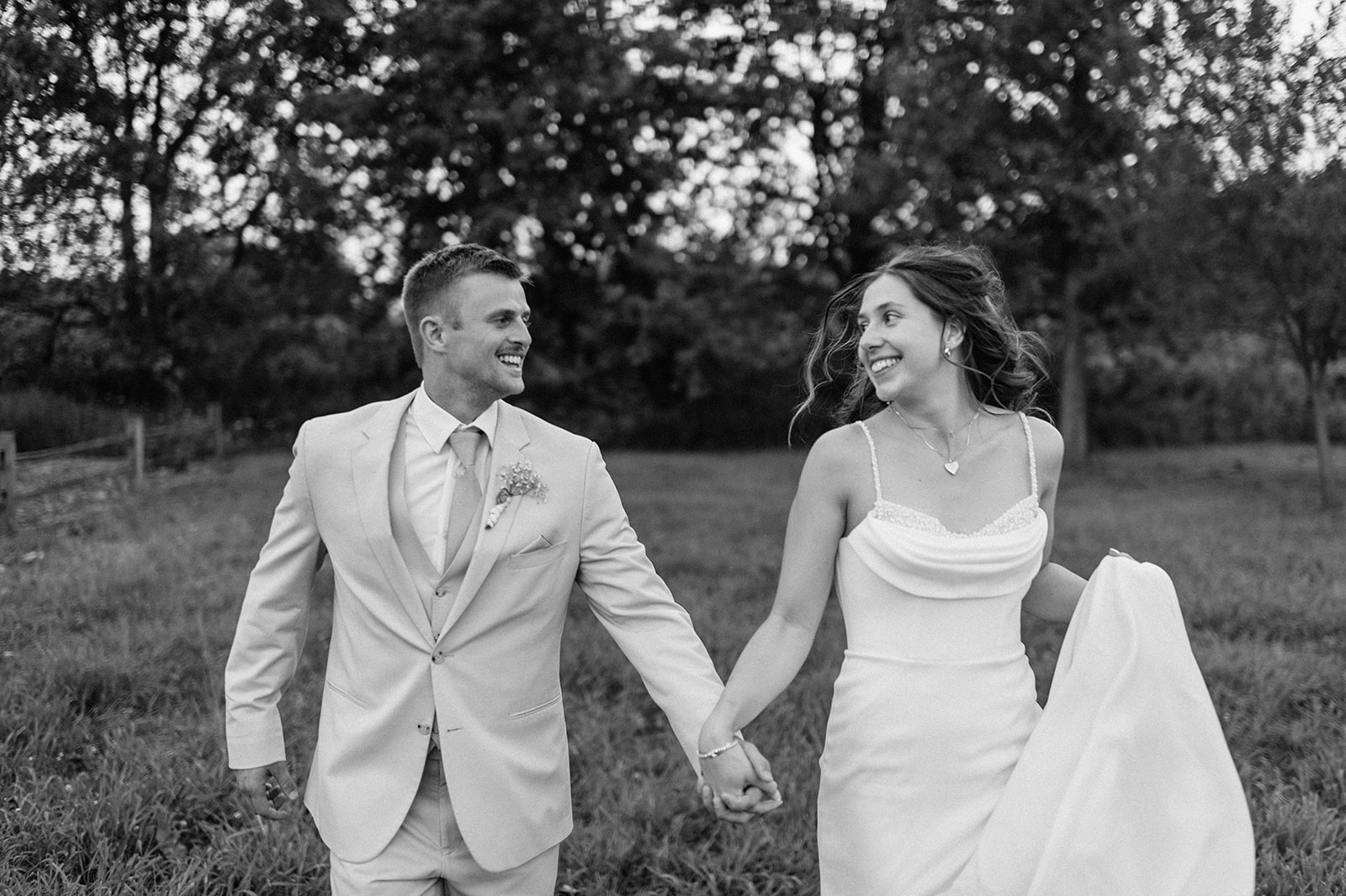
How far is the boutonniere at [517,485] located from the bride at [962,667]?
68 cm

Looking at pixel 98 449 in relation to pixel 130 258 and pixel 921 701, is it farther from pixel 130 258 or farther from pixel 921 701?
pixel 921 701

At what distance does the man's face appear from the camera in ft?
9.68

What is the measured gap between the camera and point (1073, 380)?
20859 mm

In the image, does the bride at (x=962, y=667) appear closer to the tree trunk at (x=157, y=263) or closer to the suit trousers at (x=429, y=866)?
the suit trousers at (x=429, y=866)

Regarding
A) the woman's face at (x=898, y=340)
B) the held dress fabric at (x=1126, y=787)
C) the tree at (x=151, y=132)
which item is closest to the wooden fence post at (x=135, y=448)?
the tree at (x=151, y=132)

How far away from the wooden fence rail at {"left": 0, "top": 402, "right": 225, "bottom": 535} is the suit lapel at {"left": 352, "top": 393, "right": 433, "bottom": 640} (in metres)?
7.19

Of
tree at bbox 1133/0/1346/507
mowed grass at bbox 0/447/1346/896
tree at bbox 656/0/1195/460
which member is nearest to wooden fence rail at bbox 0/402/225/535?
mowed grass at bbox 0/447/1346/896

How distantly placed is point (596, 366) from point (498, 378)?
21514 mm

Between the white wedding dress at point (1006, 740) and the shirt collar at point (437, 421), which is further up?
the shirt collar at point (437, 421)

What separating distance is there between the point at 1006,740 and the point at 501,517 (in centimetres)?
137

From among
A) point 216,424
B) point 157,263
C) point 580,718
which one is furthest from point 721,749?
point 216,424

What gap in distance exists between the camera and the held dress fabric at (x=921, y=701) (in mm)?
2684

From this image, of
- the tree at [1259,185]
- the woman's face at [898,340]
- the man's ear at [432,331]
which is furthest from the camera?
the tree at [1259,185]

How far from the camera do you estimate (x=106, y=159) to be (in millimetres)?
10922
